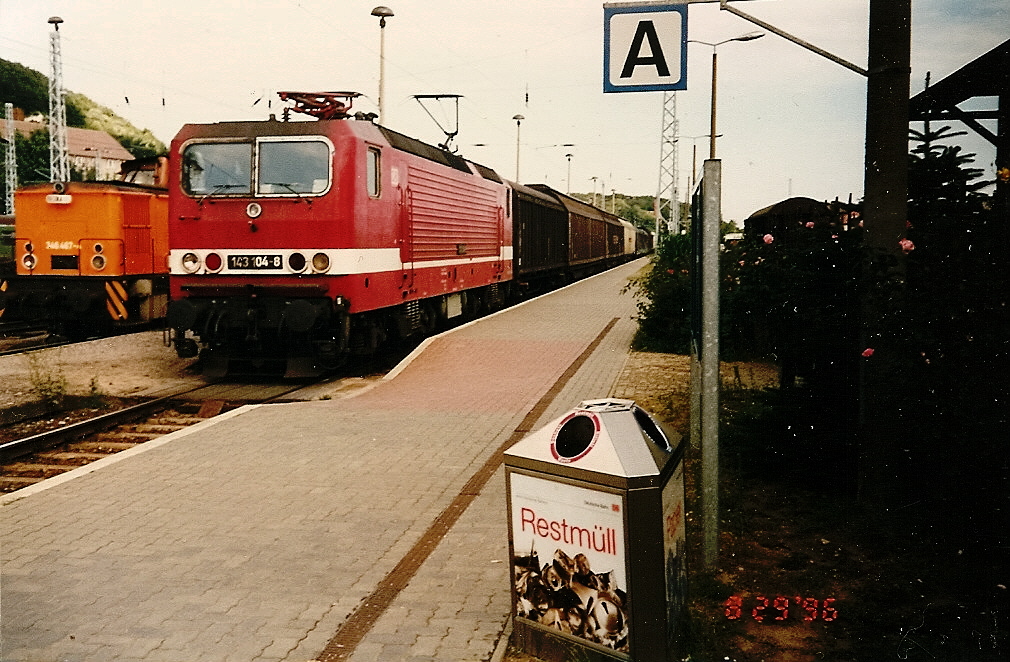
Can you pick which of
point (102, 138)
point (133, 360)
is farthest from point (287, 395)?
point (102, 138)

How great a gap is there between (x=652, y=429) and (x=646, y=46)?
2303 mm

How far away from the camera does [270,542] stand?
5562 mm

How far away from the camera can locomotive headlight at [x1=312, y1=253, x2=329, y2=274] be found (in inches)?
445

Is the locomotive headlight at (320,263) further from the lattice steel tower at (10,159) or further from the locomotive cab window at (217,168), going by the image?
the lattice steel tower at (10,159)

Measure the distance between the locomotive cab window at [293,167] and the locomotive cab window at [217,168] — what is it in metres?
0.24

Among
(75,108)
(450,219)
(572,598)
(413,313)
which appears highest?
(75,108)

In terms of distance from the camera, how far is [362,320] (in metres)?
12.2

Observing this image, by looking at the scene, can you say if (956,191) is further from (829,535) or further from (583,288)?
(583,288)

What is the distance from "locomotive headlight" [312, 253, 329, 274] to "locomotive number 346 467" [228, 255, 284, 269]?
43 cm

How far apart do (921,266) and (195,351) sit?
9536 millimetres

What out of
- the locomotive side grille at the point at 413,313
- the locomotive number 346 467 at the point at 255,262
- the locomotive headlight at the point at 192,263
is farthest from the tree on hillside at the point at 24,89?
the locomotive number 346 467 at the point at 255,262

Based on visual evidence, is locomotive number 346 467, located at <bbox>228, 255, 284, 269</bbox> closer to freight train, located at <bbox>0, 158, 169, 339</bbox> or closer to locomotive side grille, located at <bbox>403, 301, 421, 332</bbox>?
locomotive side grille, located at <bbox>403, 301, 421, 332</bbox>

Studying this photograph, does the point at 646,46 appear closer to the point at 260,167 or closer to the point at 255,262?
the point at 255,262
